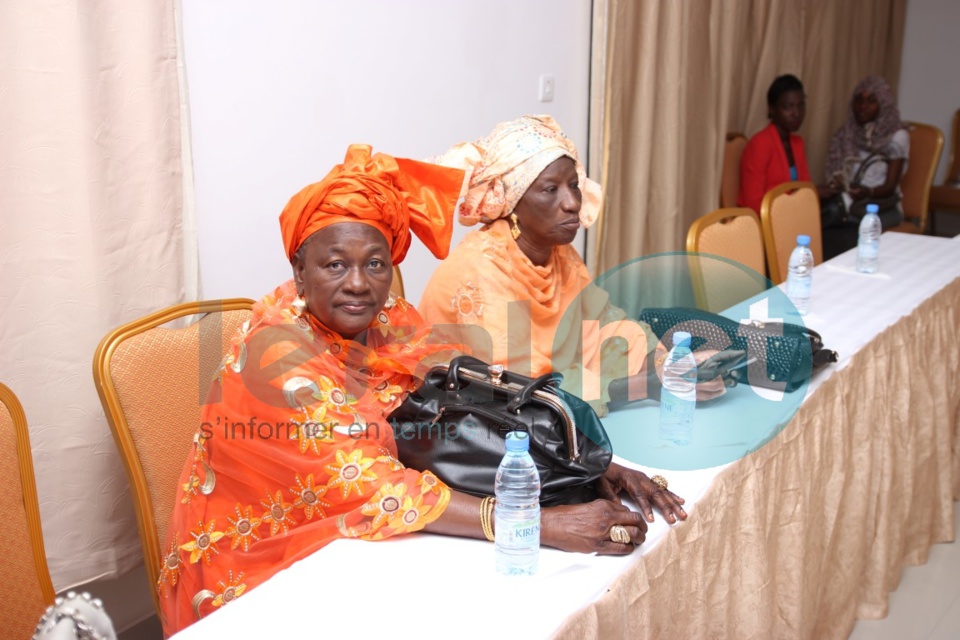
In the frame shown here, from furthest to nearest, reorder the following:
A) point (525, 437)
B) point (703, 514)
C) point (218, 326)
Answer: point (218, 326) → point (703, 514) → point (525, 437)

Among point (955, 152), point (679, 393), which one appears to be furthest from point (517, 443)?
point (955, 152)

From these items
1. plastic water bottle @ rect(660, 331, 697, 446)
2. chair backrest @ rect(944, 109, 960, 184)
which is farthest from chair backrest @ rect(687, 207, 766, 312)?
chair backrest @ rect(944, 109, 960, 184)

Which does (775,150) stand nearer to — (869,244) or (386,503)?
(869,244)

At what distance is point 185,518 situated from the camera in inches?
69.6

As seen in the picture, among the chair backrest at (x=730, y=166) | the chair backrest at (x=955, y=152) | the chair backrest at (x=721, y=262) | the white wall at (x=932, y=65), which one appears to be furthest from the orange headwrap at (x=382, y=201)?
the white wall at (x=932, y=65)

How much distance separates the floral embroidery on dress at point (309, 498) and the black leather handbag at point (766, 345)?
3.33 feet

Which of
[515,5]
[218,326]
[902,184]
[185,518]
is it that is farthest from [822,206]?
[185,518]

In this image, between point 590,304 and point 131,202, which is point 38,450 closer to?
point 131,202

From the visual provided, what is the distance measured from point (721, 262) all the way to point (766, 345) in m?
0.99

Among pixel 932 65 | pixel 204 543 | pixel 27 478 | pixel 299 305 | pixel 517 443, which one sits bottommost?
pixel 204 543

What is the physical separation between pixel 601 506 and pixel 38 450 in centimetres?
146

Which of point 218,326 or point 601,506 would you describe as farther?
point 218,326

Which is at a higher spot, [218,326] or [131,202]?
[131,202]

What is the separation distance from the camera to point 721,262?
3.10 m
